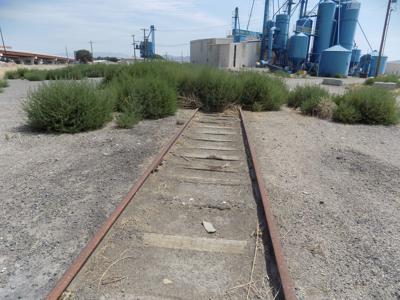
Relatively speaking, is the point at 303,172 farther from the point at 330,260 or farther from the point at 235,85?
the point at 235,85

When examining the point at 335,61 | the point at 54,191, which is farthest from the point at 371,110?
the point at 335,61

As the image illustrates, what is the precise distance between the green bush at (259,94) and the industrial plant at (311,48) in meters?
32.9

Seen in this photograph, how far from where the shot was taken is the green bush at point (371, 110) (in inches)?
406

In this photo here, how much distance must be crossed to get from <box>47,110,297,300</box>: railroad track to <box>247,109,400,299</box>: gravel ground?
11.3 inches

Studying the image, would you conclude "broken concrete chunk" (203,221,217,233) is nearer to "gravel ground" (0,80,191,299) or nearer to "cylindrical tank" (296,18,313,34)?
"gravel ground" (0,80,191,299)

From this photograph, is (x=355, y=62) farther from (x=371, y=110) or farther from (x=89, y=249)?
(x=89, y=249)

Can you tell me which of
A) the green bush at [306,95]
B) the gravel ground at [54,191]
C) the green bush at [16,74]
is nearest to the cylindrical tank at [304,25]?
the green bush at [306,95]

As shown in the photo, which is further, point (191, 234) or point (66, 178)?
point (66, 178)

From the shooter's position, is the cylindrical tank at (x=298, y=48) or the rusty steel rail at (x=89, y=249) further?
the cylindrical tank at (x=298, y=48)

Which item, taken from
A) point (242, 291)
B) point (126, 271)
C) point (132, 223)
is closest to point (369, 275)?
point (242, 291)

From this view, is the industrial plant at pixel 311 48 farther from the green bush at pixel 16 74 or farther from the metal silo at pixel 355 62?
the green bush at pixel 16 74

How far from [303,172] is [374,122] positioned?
22.3ft

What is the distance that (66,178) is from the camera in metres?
4.79

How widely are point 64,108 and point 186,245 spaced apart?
5.98 meters
